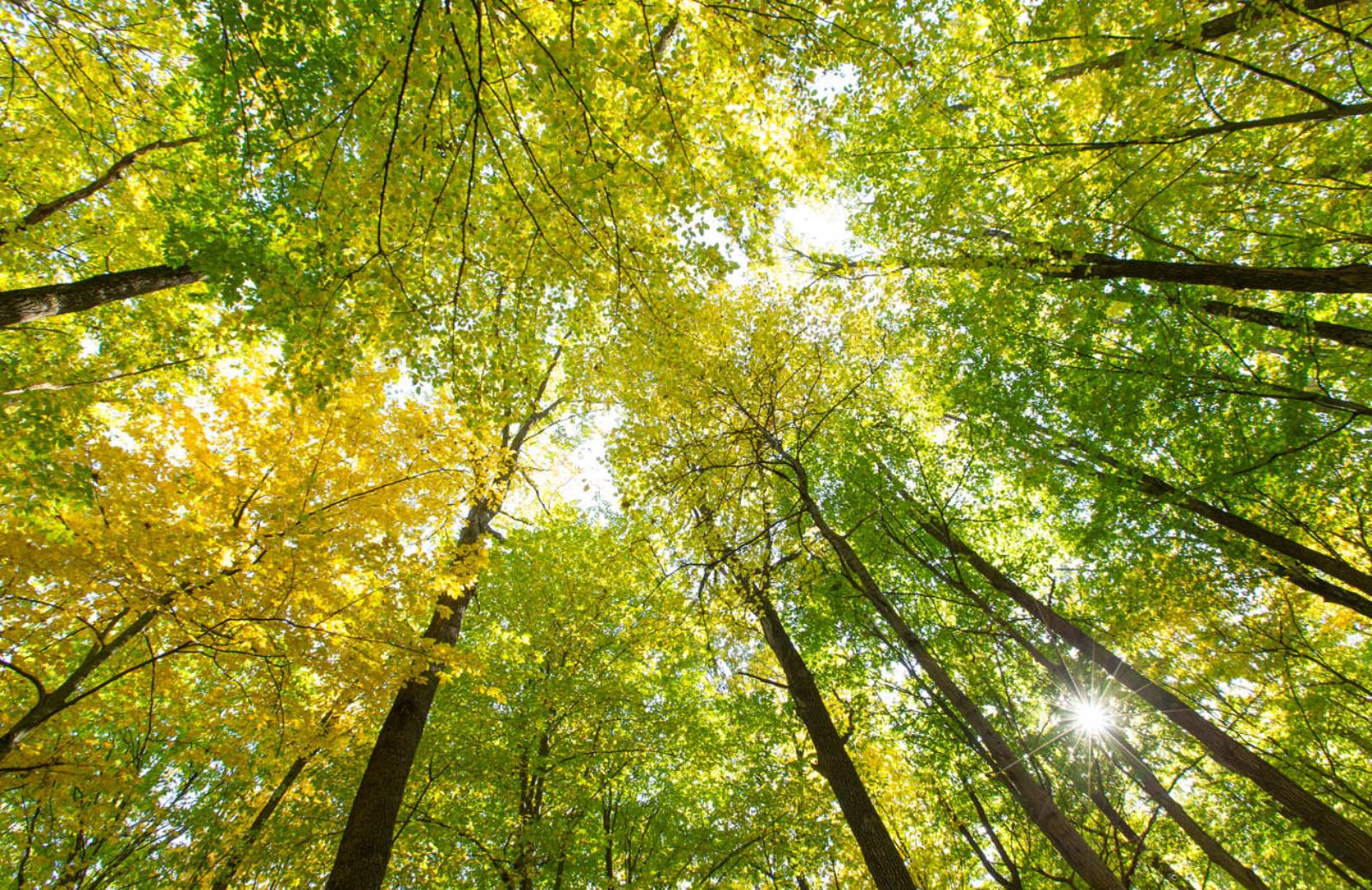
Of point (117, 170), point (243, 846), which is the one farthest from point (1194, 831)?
point (117, 170)

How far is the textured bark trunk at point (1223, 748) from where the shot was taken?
14.9ft

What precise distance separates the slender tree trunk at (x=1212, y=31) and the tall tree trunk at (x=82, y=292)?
939cm

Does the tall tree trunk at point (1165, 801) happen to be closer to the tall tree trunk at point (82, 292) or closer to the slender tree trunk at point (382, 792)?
the slender tree trunk at point (382, 792)

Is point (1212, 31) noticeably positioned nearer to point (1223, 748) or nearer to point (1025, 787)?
point (1025, 787)

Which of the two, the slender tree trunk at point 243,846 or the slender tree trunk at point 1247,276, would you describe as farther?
the slender tree trunk at point 243,846

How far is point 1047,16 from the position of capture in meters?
4.62

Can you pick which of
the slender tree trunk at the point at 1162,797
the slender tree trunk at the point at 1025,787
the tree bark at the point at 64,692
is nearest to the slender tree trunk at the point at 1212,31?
the slender tree trunk at the point at 1162,797

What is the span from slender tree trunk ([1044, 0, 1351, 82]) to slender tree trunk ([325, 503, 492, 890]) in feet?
26.4

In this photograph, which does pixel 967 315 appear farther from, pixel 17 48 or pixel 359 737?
pixel 17 48

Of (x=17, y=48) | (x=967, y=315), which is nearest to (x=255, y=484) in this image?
(x=17, y=48)

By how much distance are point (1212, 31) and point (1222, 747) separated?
24.6ft

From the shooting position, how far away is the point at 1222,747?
556 cm

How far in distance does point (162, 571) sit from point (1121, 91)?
9271 millimetres

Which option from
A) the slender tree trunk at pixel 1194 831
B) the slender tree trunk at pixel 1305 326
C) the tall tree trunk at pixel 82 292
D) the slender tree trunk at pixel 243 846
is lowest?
the slender tree trunk at pixel 1194 831
